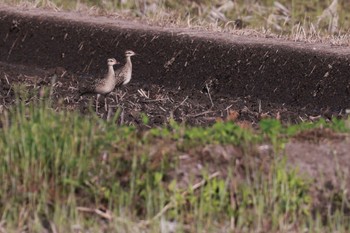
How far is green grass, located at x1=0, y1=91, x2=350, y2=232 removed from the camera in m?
5.83

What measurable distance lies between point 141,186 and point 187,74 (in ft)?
17.8

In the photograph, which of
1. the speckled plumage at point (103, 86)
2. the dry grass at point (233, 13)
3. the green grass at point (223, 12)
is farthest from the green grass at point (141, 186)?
the green grass at point (223, 12)

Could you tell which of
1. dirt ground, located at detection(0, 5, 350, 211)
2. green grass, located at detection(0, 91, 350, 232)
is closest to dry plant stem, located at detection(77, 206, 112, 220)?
green grass, located at detection(0, 91, 350, 232)

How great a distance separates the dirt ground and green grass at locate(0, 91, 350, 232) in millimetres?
2626

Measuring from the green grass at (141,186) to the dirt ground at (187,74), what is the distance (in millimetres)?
2626

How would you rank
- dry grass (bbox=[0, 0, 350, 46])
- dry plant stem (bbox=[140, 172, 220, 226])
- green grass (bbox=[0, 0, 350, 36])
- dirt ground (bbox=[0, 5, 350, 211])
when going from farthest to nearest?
green grass (bbox=[0, 0, 350, 36]) → dry grass (bbox=[0, 0, 350, 46]) → dirt ground (bbox=[0, 5, 350, 211]) → dry plant stem (bbox=[140, 172, 220, 226])

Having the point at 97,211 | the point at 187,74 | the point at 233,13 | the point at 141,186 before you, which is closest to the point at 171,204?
the point at 141,186

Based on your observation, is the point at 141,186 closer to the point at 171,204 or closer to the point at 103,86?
the point at 171,204

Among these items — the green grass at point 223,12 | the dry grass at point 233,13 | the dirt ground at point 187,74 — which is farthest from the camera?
the green grass at point 223,12

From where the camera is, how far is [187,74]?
11.3m

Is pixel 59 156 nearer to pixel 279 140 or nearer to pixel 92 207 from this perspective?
pixel 92 207

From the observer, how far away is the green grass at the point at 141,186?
5832mm

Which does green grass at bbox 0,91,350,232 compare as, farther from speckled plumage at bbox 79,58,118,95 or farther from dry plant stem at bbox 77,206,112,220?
speckled plumage at bbox 79,58,118,95

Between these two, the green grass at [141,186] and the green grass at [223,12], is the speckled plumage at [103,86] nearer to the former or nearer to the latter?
the green grass at [223,12]
